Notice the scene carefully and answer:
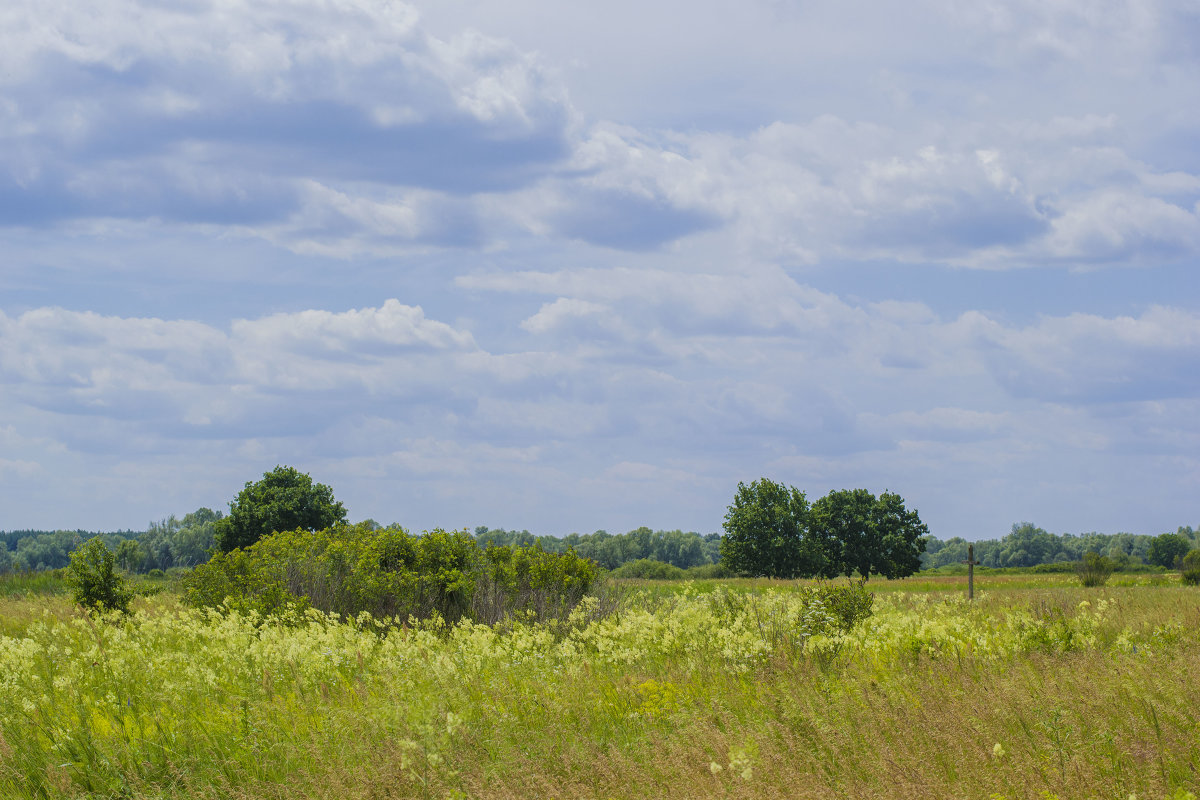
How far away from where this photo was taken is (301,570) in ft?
54.6

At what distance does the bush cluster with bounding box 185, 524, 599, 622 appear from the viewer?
1552 cm

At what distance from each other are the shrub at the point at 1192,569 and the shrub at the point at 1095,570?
365 centimetres

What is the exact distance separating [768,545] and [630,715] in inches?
2364

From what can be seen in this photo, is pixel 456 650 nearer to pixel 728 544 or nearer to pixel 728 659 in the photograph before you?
pixel 728 659

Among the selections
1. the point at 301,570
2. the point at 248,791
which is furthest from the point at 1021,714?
the point at 301,570

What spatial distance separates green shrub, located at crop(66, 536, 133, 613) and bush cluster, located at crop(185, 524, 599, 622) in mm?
3444

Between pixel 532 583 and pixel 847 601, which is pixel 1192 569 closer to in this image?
pixel 847 601

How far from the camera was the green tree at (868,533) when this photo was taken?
67250 mm

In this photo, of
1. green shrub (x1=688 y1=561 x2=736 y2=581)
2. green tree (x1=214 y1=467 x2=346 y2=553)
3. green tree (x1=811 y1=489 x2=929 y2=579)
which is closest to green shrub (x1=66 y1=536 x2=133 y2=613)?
green tree (x1=214 y1=467 x2=346 y2=553)

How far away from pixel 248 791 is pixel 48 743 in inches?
95.9

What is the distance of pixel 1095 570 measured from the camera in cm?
4322

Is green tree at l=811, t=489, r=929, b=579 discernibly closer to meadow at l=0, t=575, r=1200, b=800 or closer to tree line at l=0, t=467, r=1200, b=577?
tree line at l=0, t=467, r=1200, b=577

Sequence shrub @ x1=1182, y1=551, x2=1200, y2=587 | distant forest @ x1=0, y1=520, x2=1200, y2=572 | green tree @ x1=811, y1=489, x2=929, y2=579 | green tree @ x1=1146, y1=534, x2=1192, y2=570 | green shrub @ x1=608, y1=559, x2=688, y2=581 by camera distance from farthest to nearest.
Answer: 1. distant forest @ x1=0, y1=520, x2=1200, y2=572
2. green tree @ x1=1146, y1=534, x2=1192, y2=570
3. green tree @ x1=811, y1=489, x2=929, y2=579
4. green shrub @ x1=608, y1=559, x2=688, y2=581
5. shrub @ x1=1182, y1=551, x2=1200, y2=587

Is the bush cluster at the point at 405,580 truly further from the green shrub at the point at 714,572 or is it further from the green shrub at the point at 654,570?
the green shrub at the point at 714,572
